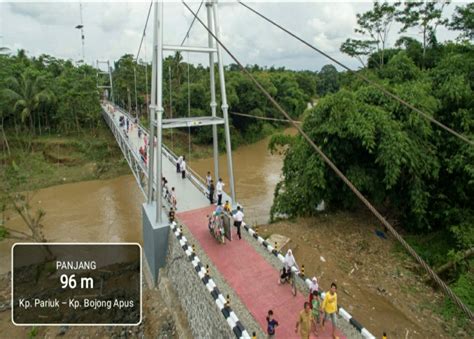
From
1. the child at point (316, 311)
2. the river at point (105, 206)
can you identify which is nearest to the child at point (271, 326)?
the child at point (316, 311)

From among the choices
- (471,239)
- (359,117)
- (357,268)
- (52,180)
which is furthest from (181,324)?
(52,180)

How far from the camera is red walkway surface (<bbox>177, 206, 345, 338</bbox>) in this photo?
5.22 meters

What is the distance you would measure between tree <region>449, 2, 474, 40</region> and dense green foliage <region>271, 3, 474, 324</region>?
5.49 meters

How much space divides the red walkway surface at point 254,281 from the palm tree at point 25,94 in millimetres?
21821

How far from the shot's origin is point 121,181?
21.0 metres

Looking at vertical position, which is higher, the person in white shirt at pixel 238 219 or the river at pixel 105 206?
the person in white shirt at pixel 238 219

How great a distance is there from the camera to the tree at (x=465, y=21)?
14673mm

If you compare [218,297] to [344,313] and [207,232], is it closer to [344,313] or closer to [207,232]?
[344,313]

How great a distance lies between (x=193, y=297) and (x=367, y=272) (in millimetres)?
4591

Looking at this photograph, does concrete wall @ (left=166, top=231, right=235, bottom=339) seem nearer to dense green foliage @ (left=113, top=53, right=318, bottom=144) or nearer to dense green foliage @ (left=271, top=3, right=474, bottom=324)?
dense green foliage @ (left=271, top=3, right=474, bottom=324)

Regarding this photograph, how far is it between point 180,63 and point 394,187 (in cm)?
2946

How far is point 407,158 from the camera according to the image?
8820mm

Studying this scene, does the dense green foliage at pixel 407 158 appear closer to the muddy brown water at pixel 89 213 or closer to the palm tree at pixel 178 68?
the muddy brown water at pixel 89 213

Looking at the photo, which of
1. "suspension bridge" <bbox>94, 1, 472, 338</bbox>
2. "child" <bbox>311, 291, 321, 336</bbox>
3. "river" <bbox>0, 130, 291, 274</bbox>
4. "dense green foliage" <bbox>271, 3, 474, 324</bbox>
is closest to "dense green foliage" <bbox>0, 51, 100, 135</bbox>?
"river" <bbox>0, 130, 291, 274</bbox>
